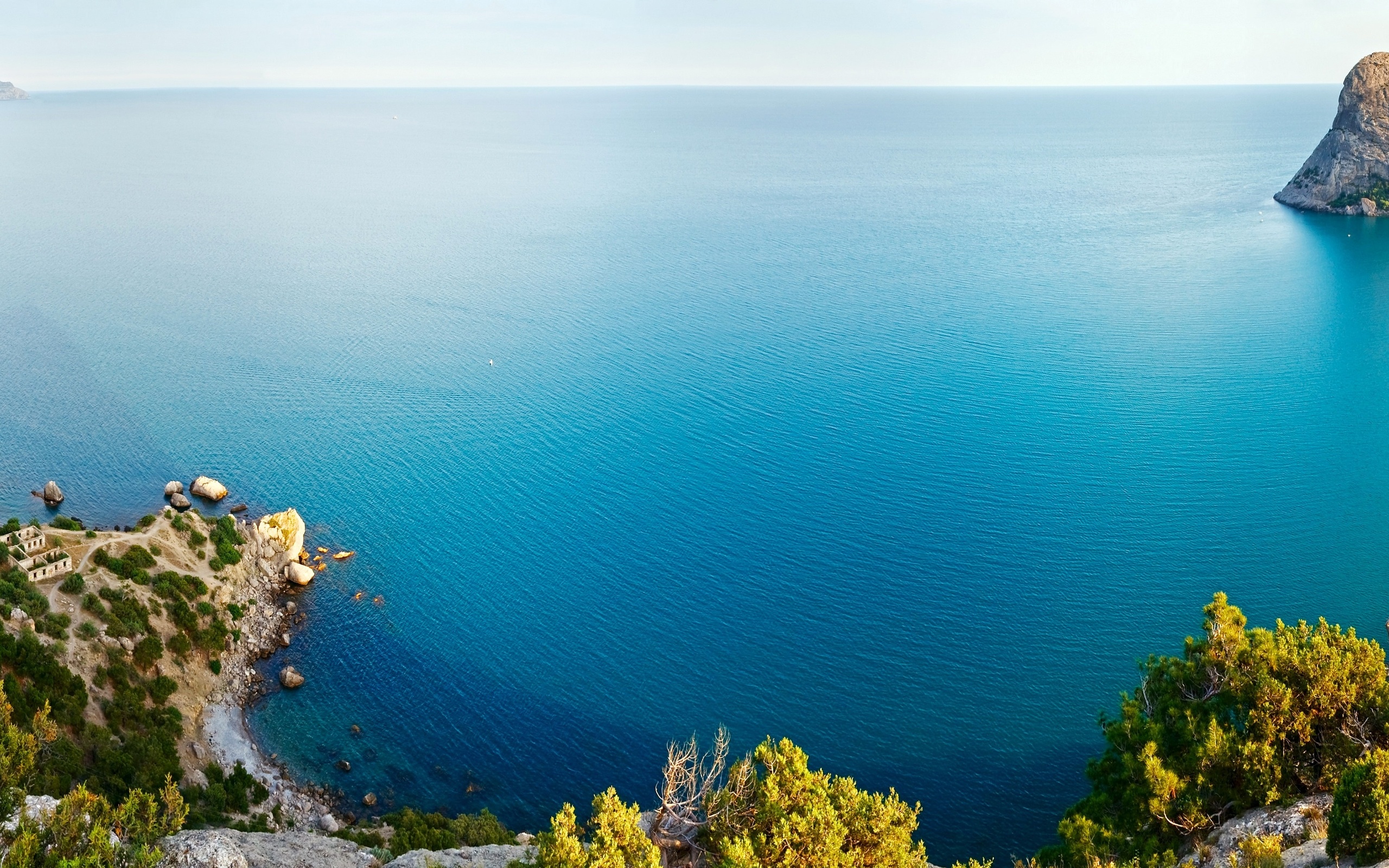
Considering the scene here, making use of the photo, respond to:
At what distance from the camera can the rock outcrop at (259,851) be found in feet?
83.5

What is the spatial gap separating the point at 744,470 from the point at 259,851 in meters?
43.6

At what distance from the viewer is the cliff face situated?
479ft

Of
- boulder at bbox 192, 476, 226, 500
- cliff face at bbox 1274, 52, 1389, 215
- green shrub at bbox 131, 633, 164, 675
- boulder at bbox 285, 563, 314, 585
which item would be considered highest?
cliff face at bbox 1274, 52, 1389, 215

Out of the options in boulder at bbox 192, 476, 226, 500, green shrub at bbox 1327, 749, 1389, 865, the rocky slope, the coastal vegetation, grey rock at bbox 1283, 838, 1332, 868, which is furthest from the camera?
boulder at bbox 192, 476, 226, 500

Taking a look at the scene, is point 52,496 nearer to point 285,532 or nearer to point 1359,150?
point 285,532

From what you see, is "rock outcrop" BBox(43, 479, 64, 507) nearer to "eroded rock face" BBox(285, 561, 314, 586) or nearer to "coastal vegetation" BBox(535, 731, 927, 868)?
"eroded rock face" BBox(285, 561, 314, 586)

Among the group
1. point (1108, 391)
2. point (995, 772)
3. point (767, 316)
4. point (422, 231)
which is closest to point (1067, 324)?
point (1108, 391)

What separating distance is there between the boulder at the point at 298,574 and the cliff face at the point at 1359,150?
161627mm

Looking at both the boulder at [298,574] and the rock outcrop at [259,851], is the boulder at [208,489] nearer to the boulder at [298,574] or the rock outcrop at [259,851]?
the boulder at [298,574]

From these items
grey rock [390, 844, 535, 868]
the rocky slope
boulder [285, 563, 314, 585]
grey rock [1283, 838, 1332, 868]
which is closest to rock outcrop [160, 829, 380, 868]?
the rocky slope

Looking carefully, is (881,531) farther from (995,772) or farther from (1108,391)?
(1108,391)

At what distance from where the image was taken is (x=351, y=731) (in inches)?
1832

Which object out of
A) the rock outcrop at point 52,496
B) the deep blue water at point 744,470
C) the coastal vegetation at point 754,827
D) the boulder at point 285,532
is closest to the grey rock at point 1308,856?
the coastal vegetation at point 754,827

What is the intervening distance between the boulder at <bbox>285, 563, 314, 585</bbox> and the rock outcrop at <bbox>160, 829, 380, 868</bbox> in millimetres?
23803
